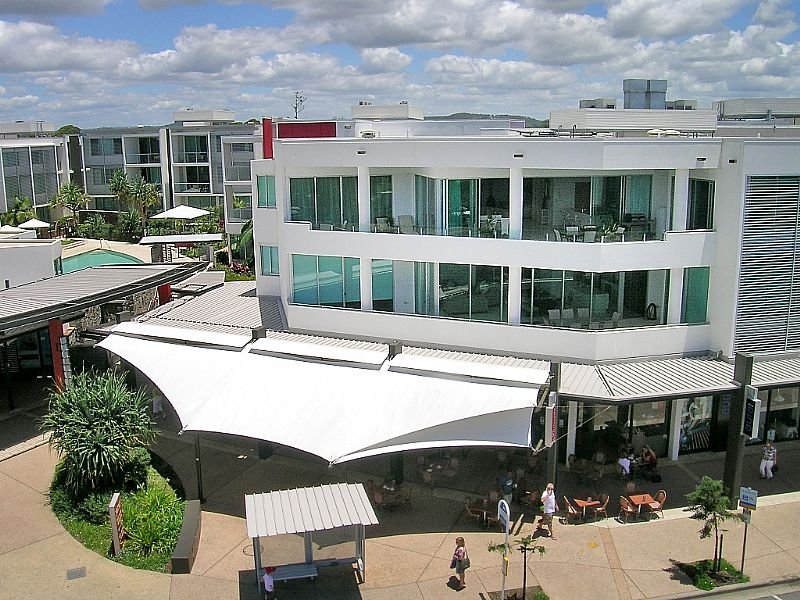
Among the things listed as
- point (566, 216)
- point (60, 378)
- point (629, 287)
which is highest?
point (566, 216)

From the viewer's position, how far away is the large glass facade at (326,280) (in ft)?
84.6

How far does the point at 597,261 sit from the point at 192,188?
5573 cm

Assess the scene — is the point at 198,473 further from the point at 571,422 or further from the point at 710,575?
the point at 710,575

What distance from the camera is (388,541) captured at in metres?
19.2

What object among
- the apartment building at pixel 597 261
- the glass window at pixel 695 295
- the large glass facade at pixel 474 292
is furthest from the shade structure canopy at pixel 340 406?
the glass window at pixel 695 295

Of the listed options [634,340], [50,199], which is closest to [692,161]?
[634,340]

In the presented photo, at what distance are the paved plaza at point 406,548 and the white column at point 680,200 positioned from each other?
7446 millimetres

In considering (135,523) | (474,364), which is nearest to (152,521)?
(135,523)

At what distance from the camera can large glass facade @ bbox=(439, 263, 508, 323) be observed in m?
23.5

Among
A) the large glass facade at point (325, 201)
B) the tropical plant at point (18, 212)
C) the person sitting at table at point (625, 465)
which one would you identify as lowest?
the person sitting at table at point (625, 465)

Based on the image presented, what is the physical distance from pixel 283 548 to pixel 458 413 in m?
5.29

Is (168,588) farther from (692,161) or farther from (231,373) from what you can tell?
(692,161)

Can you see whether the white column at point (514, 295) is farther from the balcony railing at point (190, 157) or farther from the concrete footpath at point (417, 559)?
the balcony railing at point (190, 157)

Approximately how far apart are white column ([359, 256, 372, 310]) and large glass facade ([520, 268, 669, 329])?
522 centimetres
